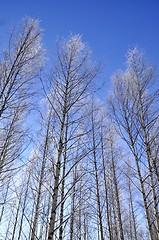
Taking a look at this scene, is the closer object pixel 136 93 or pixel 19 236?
pixel 136 93

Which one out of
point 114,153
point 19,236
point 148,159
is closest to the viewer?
point 148,159

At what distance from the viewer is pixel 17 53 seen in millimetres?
5598

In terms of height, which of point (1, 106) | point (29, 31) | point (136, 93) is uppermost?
point (29, 31)

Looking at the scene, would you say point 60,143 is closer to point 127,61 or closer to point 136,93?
point 136,93

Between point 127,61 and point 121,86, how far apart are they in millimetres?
1292

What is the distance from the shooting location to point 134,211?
15.5 meters

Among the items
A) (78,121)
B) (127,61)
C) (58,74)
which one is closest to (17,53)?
(58,74)

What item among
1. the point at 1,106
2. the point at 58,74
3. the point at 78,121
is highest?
the point at 58,74

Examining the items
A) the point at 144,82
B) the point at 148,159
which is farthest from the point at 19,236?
the point at 144,82

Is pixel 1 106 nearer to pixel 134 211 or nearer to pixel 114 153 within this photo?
pixel 114 153

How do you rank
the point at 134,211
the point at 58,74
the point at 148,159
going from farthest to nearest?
the point at 134,211 < the point at 148,159 < the point at 58,74

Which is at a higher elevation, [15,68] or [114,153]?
[114,153]

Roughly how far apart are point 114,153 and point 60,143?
753cm

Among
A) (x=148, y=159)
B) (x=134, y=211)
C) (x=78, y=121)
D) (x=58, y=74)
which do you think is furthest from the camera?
(x=134, y=211)
